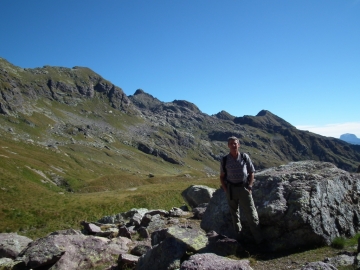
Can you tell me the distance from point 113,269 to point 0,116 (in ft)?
589

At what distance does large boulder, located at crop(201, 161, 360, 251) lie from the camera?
1078cm

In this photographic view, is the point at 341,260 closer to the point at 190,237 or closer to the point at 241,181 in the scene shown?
the point at 241,181

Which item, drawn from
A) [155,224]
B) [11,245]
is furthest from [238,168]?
[11,245]

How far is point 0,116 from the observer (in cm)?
15575

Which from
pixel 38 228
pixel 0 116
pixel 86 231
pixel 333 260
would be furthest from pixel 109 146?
pixel 333 260

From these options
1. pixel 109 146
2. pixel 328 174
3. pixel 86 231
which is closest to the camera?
pixel 328 174

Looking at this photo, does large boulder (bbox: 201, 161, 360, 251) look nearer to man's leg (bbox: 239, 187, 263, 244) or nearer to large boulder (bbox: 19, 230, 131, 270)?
man's leg (bbox: 239, 187, 263, 244)

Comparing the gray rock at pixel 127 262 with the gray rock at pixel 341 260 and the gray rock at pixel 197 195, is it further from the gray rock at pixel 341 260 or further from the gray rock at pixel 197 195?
the gray rock at pixel 197 195

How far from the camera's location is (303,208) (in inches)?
434

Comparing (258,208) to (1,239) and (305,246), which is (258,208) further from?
(1,239)

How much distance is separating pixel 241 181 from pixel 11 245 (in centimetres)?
1311

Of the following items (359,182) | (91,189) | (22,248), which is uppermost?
(359,182)

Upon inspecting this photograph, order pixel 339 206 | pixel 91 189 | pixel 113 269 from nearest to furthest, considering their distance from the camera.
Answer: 1. pixel 113 269
2. pixel 339 206
3. pixel 91 189

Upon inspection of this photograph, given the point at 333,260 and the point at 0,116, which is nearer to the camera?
the point at 333,260
